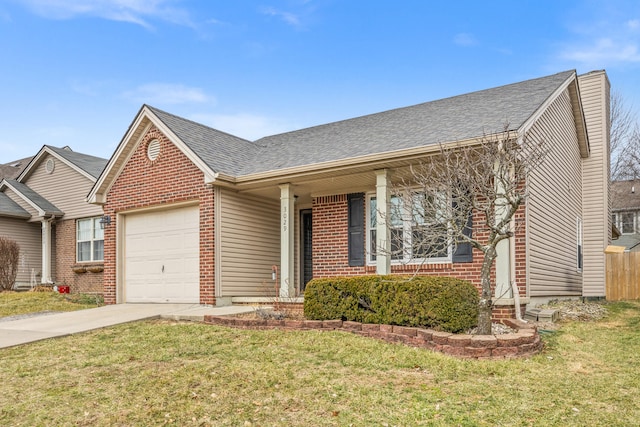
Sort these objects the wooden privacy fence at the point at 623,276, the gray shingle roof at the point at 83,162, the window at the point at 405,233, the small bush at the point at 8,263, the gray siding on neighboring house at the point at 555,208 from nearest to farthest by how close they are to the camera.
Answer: the window at the point at 405,233 < the gray siding on neighboring house at the point at 555,208 < the wooden privacy fence at the point at 623,276 < the small bush at the point at 8,263 < the gray shingle roof at the point at 83,162

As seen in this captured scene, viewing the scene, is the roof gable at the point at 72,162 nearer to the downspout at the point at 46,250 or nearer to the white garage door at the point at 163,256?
the downspout at the point at 46,250

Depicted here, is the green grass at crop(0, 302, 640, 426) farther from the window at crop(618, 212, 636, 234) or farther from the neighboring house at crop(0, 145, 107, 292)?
the window at crop(618, 212, 636, 234)

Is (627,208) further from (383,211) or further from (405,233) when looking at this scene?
(383,211)

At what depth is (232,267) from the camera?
467 inches

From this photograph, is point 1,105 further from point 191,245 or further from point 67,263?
point 191,245

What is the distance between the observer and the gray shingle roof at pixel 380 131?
32.8ft

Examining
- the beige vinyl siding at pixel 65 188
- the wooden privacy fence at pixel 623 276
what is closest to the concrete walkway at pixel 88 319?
the beige vinyl siding at pixel 65 188

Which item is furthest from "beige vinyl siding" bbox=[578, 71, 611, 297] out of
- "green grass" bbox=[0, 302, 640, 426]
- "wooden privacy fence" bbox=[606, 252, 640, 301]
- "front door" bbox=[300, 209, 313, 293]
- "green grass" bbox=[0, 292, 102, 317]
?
"green grass" bbox=[0, 292, 102, 317]

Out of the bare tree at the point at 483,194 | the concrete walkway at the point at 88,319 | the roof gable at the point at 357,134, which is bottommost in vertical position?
the concrete walkway at the point at 88,319

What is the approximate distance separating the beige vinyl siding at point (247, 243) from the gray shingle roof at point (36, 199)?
31.9 feet

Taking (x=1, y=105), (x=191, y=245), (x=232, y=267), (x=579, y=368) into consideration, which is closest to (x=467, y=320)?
(x=579, y=368)

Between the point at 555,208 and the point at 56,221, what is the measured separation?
16.5 metres

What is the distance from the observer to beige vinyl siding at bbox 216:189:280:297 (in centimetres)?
1173

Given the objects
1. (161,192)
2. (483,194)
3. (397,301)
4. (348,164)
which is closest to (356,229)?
(348,164)
